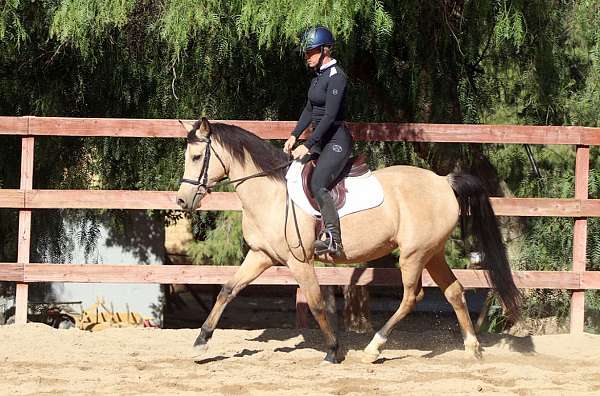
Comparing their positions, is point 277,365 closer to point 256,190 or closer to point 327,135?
point 256,190

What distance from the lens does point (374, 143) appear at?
30.6ft

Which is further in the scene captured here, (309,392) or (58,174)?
(58,174)

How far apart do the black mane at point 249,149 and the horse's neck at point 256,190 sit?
0.05 meters

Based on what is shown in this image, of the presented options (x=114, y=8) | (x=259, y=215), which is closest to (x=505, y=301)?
(x=259, y=215)

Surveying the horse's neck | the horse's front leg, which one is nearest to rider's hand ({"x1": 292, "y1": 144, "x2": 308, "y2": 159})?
the horse's neck

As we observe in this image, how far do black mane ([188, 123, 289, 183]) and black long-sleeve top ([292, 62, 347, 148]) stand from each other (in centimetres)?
28

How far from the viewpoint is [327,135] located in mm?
7156

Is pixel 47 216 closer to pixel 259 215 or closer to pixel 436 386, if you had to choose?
pixel 259 215

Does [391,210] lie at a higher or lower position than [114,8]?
lower

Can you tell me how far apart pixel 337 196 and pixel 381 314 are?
8.91 meters

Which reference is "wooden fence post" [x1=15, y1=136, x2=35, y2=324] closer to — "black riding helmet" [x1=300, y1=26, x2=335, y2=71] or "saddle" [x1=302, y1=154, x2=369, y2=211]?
"saddle" [x1=302, y1=154, x2=369, y2=211]

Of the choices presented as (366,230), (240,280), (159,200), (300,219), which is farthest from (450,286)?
(159,200)

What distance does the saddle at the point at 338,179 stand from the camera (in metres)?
7.10

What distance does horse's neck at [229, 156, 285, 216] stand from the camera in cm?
714
